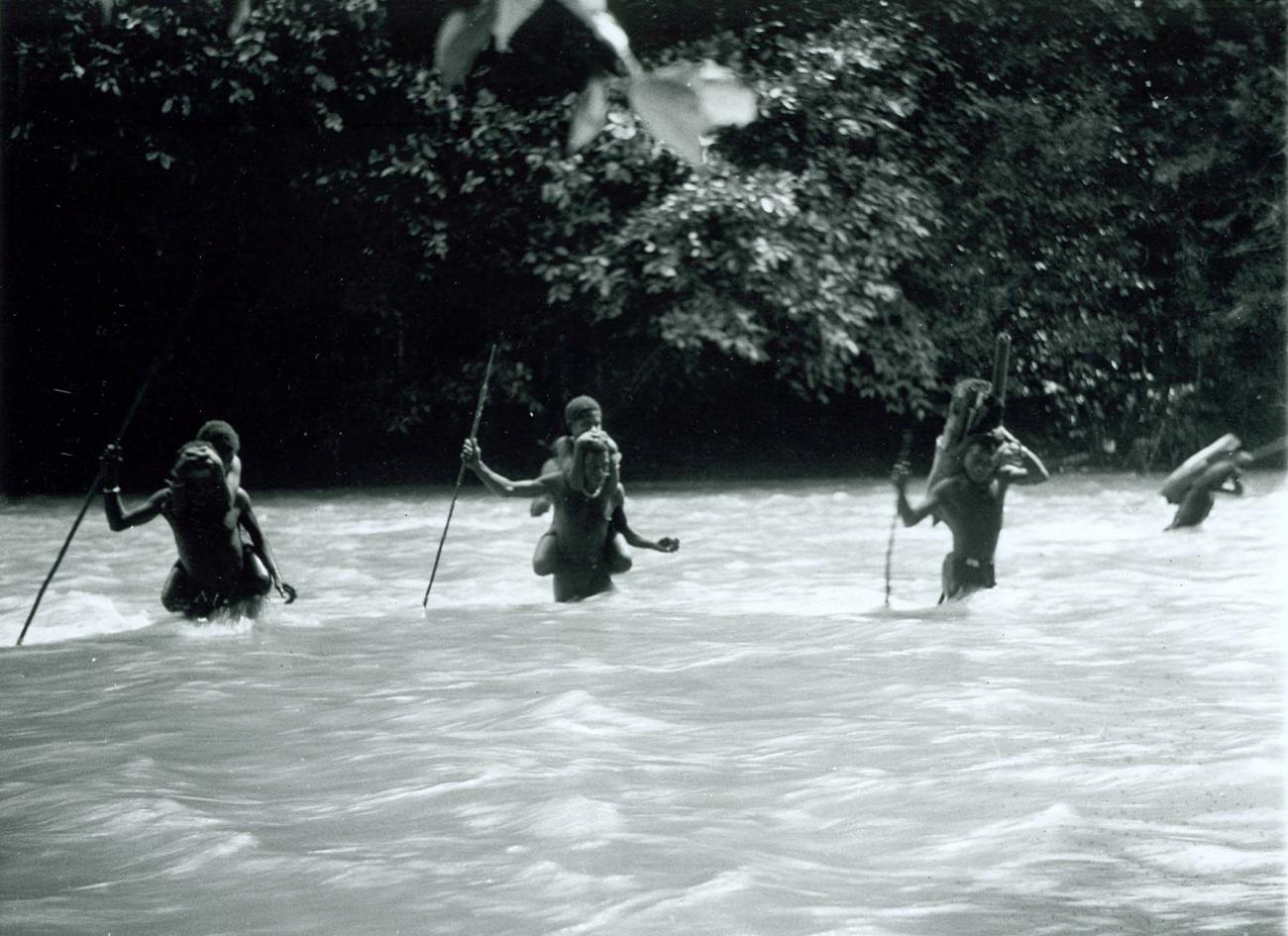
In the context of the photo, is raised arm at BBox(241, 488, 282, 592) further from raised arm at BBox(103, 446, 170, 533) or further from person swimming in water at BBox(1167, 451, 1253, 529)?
person swimming in water at BBox(1167, 451, 1253, 529)

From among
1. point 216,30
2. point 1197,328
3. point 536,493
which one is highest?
point 216,30

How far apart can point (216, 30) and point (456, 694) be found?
1577 centimetres

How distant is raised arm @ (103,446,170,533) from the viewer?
10281 millimetres

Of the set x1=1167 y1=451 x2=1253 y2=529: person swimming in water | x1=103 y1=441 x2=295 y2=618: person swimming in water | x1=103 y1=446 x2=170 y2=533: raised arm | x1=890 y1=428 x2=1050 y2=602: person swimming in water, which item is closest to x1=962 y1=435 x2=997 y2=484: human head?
x1=890 y1=428 x2=1050 y2=602: person swimming in water

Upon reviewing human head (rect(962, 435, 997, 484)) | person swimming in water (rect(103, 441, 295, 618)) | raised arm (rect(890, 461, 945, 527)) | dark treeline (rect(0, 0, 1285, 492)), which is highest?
dark treeline (rect(0, 0, 1285, 492))

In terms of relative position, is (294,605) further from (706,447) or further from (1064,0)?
(1064,0)

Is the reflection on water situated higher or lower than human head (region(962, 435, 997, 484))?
lower

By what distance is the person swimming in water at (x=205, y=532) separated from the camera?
10.8 meters

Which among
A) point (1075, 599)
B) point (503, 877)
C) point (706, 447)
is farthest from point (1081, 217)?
point (503, 877)

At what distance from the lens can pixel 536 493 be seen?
1252 cm

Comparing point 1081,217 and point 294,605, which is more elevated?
point 1081,217

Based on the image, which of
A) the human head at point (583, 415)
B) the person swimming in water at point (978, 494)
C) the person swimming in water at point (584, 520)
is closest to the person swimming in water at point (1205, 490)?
the person swimming in water at point (978, 494)

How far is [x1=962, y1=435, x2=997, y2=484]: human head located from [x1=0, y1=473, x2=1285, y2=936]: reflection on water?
0.93 meters

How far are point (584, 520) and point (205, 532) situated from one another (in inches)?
98.7
